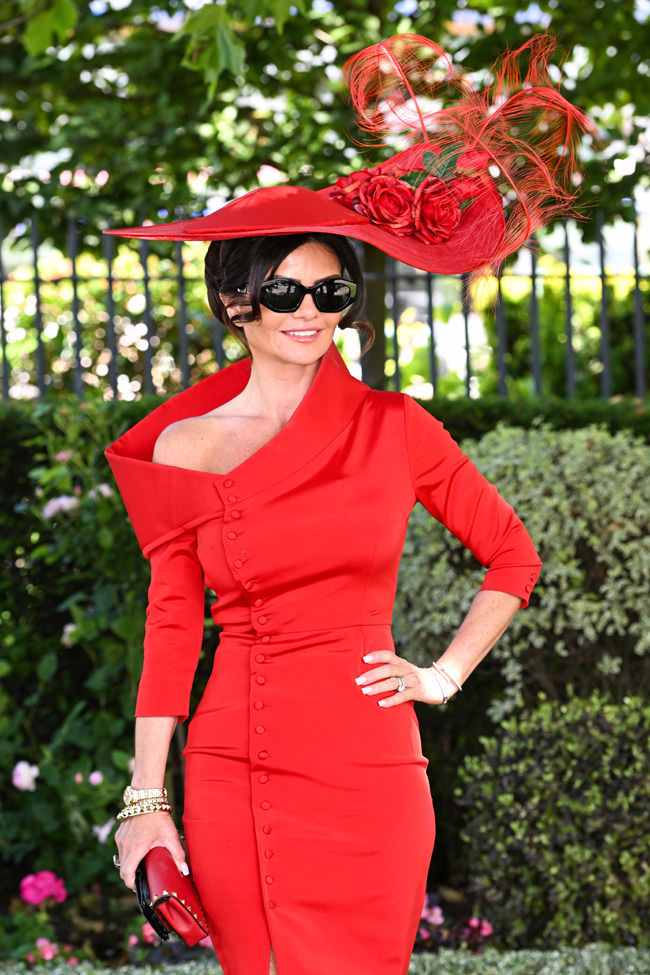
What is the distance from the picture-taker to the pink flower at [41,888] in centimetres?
434

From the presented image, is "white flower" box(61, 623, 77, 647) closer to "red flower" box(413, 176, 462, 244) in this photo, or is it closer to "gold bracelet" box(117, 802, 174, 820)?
"gold bracelet" box(117, 802, 174, 820)

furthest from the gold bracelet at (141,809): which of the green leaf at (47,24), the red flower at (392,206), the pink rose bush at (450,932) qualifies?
the green leaf at (47,24)

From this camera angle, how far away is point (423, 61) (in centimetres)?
251

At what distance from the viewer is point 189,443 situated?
2.30 metres

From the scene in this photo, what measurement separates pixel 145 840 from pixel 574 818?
89.8 inches

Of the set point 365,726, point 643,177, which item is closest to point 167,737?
point 365,726

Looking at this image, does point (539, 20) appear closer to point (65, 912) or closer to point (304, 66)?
point (304, 66)

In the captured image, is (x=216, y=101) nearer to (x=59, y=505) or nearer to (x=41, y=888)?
(x=59, y=505)

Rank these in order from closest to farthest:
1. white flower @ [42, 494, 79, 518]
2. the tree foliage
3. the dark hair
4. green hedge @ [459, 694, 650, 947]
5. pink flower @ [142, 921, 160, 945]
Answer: the dark hair → green hedge @ [459, 694, 650, 947] → pink flower @ [142, 921, 160, 945] → white flower @ [42, 494, 79, 518] → the tree foliage

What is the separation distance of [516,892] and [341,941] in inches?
86.3

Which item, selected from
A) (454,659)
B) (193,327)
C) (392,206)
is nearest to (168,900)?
(454,659)

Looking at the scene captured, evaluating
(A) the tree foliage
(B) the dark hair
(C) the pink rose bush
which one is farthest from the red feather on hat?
(A) the tree foliage

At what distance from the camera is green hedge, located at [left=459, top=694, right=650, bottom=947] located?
12.9 feet

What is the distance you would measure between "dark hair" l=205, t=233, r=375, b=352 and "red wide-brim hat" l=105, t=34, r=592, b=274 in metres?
0.05
